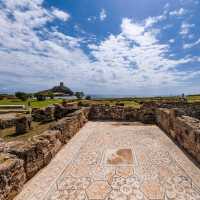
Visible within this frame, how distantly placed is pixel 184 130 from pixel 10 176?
245 inches

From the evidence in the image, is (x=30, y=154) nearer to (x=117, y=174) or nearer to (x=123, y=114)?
(x=117, y=174)

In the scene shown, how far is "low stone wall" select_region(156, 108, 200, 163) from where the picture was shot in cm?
583

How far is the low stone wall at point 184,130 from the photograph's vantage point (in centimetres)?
583

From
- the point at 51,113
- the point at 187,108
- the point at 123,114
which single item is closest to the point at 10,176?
the point at 123,114

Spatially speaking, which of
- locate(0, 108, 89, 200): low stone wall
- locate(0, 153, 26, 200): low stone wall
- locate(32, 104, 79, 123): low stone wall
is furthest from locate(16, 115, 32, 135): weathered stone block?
locate(0, 153, 26, 200): low stone wall

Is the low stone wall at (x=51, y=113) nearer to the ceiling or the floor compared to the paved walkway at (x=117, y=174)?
→ nearer to the ceiling

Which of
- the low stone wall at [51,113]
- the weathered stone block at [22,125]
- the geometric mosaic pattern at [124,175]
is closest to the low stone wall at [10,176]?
the geometric mosaic pattern at [124,175]

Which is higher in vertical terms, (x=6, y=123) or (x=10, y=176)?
(x=10, y=176)

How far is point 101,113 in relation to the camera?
13586 mm

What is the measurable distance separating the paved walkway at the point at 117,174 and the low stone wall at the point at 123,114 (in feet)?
16.6

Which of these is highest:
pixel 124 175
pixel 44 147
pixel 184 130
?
pixel 184 130

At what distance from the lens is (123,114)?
13266 mm

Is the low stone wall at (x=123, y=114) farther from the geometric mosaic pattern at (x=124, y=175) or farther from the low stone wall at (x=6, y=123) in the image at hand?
the low stone wall at (x=6, y=123)

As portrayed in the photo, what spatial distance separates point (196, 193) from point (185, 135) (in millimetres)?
3182
